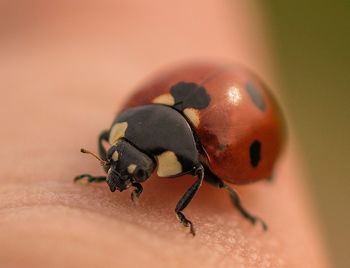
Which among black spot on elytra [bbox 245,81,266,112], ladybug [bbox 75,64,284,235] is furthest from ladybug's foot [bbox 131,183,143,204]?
black spot on elytra [bbox 245,81,266,112]

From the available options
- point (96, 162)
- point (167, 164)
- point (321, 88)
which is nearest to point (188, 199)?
point (167, 164)

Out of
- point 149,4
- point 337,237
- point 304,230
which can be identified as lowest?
point 337,237

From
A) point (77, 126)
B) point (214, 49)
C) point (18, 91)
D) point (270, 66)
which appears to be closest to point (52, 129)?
point (77, 126)

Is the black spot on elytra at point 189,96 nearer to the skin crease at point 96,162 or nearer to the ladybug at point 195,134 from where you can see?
the ladybug at point 195,134

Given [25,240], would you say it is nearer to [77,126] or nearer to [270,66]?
[77,126]

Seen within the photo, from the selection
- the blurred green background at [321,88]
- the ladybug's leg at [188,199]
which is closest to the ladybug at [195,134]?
the ladybug's leg at [188,199]

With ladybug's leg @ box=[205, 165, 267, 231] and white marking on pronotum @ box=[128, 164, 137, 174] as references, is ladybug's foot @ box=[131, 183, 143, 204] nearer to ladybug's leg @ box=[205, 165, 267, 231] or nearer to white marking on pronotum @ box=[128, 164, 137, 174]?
white marking on pronotum @ box=[128, 164, 137, 174]

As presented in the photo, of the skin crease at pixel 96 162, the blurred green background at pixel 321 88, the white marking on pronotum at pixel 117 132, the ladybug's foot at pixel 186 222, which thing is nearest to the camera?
the skin crease at pixel 96 162
